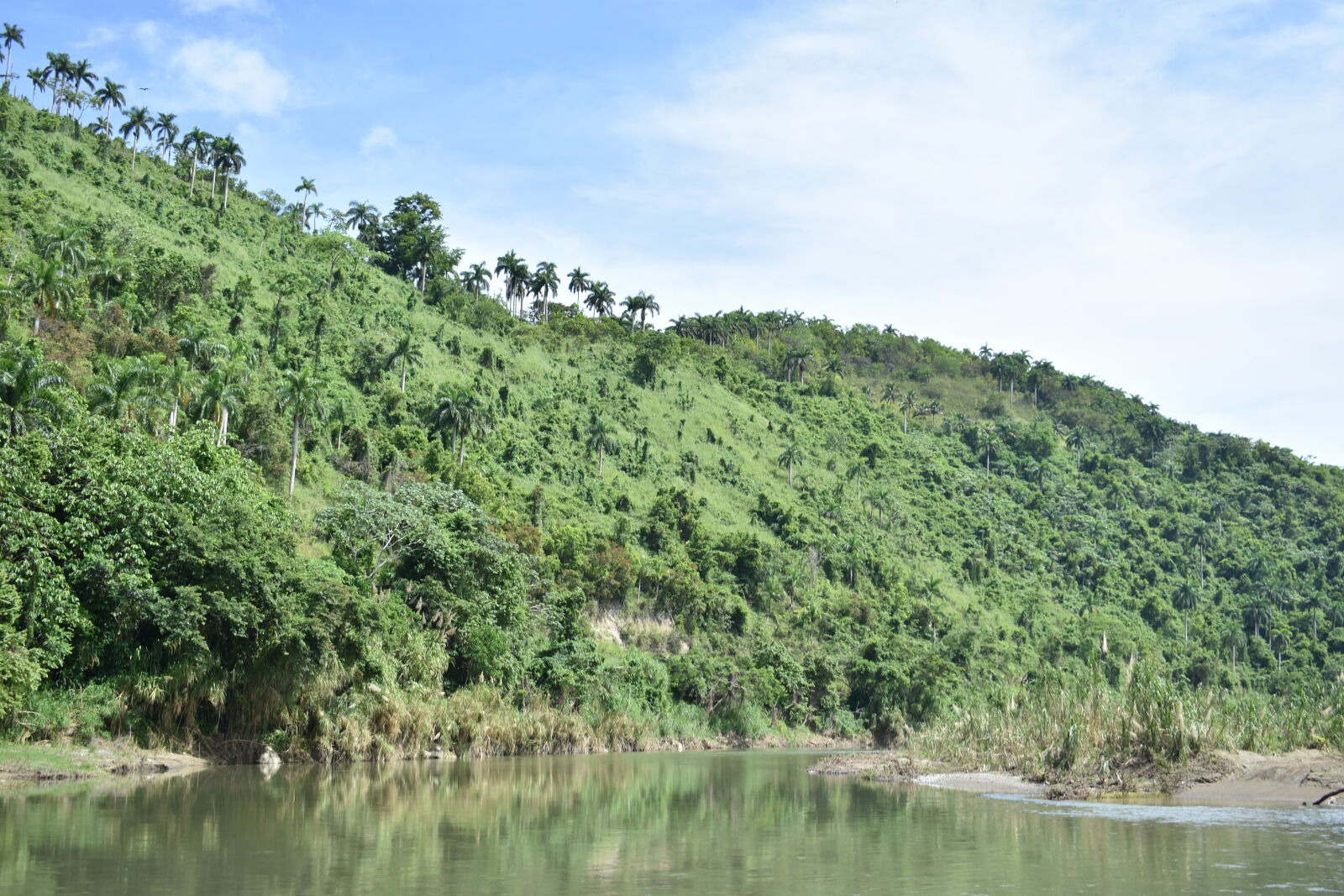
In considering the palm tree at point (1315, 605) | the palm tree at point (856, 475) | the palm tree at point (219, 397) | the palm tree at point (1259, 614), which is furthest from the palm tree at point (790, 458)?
the palm tree at point (219, 397)

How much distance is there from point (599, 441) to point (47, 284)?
56.4m

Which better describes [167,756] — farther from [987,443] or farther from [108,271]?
[987,443]

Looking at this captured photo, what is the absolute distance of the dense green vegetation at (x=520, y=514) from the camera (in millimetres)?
41000

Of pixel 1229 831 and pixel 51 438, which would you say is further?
pixel 51 438

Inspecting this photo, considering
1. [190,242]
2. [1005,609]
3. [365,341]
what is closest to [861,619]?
[1005,609]

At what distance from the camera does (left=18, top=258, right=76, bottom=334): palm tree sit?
6488cm

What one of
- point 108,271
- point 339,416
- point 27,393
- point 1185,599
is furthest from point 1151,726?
point 1185,599

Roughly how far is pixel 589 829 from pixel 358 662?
22367 mm

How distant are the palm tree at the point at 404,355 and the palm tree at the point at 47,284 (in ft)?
109

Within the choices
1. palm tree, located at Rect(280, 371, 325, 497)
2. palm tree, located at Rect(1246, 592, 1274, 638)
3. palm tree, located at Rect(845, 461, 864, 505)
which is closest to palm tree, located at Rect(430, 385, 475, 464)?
palm tree, located at Rect(280, 371, 325, 497)

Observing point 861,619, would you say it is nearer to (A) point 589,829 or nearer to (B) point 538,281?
(B) point 538,281

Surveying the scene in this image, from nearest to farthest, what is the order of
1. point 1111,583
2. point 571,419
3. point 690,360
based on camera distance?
point 571,419
point 1111,583
point 690,360

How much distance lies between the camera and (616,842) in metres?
24.8

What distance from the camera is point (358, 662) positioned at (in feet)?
152
